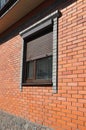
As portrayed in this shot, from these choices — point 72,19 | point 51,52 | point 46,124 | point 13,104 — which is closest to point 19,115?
point 13,104

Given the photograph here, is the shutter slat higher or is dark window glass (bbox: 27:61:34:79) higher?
the shutter slat

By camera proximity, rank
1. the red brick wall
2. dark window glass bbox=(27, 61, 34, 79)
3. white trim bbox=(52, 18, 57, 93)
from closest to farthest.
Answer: the red brick wall
white trim bbox=(52, 18, 57, 93)
dark window glass bbox=(27, 61, 34, 79)

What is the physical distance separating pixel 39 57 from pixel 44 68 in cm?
37

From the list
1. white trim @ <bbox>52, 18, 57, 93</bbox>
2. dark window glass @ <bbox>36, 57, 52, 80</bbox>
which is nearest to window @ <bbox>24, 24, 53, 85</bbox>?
dark window glass @ <bbox>36, 57, 52, 80</bbox>

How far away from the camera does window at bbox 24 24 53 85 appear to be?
5.72 meters

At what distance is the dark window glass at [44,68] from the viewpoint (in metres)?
5.67

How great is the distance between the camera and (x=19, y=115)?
677 centimetres

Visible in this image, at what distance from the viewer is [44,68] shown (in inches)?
234

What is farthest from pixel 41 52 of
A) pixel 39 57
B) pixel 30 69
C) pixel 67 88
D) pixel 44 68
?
pixel 67 88

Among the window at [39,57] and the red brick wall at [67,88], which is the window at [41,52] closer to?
the window at [39,57]

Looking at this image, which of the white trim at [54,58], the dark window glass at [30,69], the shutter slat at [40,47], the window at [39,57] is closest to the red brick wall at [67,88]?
the white trim at [54,58]

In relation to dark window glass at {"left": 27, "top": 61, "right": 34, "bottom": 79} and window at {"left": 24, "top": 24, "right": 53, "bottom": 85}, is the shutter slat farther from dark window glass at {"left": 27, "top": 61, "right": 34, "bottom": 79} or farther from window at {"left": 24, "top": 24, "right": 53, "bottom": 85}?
dark window glass at {"left": 27, "top": 61, "right": 34, "bottom": 79}

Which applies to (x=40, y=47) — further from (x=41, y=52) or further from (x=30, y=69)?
(x=30, y=69)

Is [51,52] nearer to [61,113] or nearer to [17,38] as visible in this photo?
[61,113]
